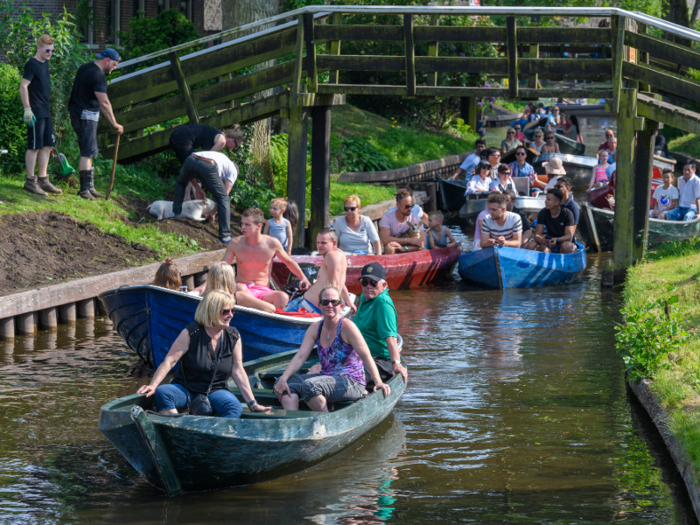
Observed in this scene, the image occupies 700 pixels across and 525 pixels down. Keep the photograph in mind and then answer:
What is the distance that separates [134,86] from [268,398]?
9.23 metres

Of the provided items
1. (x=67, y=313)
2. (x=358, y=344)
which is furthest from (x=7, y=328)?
(x=358, y=344)

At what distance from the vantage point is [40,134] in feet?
41.6

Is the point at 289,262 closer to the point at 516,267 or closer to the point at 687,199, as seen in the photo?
the point at 516,267

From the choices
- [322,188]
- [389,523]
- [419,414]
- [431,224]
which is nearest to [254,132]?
[322,188]

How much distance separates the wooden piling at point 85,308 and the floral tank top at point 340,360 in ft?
16.9

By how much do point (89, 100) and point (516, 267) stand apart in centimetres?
673

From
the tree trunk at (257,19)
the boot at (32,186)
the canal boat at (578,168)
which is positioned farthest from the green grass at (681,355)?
the canal boat at (578,168)

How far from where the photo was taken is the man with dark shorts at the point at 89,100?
13.2 m

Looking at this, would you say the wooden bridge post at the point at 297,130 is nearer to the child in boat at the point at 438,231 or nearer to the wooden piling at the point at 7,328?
the child in boat at the point at 438,231

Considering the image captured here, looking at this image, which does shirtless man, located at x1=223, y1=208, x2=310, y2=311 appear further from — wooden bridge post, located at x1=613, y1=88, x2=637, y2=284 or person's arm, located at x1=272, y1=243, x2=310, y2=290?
wooden bridge post, located at x1=613, y1=88, x2=637, y2=284

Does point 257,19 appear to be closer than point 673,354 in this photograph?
No

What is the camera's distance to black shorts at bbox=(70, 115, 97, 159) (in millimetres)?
13312

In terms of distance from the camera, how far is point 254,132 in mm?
17141

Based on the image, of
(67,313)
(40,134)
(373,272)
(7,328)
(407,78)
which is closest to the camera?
(373,272)
